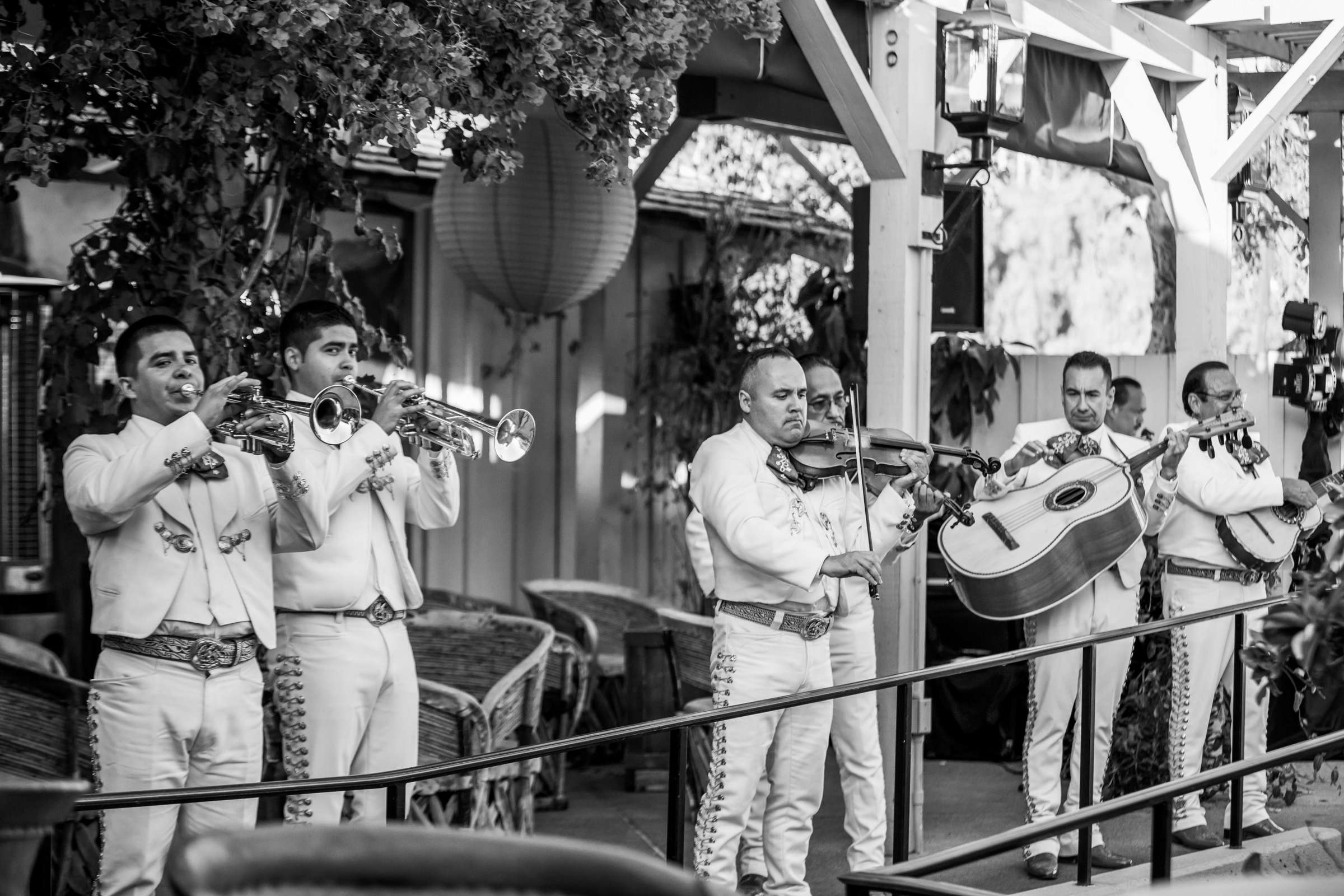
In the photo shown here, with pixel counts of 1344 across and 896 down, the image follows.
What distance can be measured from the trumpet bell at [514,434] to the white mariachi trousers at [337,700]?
1.87ft

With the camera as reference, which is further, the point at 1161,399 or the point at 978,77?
the point at 1161,399

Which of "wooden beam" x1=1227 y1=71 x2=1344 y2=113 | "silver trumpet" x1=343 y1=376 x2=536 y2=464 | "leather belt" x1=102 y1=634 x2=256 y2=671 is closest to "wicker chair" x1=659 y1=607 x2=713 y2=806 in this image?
"silver trumpet" x1=343 y1=376 x2=536 y2=464

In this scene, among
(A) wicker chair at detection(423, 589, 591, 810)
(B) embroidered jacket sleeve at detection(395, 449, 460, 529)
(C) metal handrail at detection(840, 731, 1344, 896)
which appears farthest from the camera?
(A) wicker chair at detection(423, 589, 591, 810)

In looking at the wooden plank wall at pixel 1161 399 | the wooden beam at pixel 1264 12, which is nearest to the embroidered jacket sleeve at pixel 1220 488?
the wooden plank wall at pixel 1161 399

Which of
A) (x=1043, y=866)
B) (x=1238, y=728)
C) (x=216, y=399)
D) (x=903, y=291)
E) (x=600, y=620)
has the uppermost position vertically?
(x=903, y=291)

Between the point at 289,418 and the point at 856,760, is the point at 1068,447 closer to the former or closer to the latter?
the point at 856,760

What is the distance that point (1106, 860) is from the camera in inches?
235

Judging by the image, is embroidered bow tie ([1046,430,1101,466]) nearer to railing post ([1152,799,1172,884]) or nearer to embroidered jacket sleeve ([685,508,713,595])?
embroidered jacket sleeve ([685,508,713,595])

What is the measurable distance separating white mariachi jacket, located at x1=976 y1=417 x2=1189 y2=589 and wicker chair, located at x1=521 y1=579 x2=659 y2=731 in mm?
2161

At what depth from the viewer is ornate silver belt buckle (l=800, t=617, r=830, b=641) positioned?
5.08 m

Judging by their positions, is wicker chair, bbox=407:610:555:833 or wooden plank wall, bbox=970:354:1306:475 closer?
wicker chair, bbox=407:610:555:833

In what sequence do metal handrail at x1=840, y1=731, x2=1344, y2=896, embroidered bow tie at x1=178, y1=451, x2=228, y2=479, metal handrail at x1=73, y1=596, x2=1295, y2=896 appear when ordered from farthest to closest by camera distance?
embroidered bow tie at x1=178, y1=451, x2=228, y2=479
metal handrail at x1=73, y1=596, x2=1295, y2=896
metal handrail at x1=840, y1=731, x2=1344, y2=896

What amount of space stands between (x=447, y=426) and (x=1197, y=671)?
9.50ft

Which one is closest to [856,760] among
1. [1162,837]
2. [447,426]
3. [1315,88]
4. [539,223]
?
[447,426]
